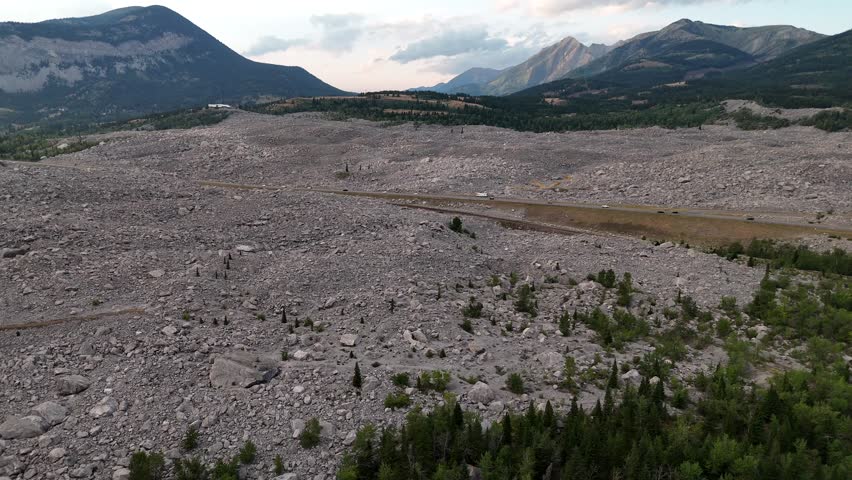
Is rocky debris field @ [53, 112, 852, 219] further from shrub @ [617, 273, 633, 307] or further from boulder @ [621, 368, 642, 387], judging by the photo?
boulder @ [621, 368, 642, 387]

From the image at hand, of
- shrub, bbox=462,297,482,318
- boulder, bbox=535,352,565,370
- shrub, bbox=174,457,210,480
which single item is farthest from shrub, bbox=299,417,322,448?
shrub, bbox=462,297,482,318

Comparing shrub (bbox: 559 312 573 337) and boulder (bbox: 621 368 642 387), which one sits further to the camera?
shrub (bbox: 559 312 573 337)

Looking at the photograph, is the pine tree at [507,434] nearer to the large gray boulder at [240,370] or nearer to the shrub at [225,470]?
the shrub at [225,470]

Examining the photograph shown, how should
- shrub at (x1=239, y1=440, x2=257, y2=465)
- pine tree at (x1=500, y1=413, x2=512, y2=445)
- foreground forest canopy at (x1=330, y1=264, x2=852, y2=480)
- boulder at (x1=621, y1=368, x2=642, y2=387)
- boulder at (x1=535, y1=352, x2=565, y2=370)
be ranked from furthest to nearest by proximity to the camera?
boulder at (x1=535, y1=352, x2=565, y2=370) < boulder at (x1=621, y1=368, x2=642, y2=387) < pine tree at (x1=500, y1=413, x2=512, y2=445) < shrub at (x1=239, y1=440, x2=257, y2=465) < foreground forest canopy at (x1=330, y1=264, x2=852, y2=480)

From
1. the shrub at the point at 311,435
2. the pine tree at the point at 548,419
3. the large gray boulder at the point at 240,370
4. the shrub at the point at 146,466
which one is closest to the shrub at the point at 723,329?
the pine tree at the point at 548,419

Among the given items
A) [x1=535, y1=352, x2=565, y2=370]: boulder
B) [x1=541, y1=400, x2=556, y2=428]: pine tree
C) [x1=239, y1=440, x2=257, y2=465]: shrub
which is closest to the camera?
[x1=239, y1=440, x2=257, y2=465]: shrub

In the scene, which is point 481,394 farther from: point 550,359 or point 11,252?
point 11,252
